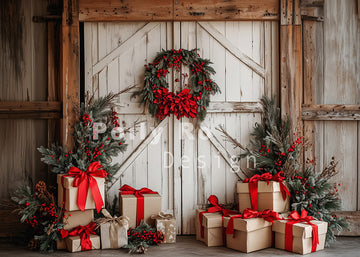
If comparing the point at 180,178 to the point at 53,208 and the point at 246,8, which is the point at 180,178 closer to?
the point at 53,208

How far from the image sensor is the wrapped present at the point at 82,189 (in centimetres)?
380

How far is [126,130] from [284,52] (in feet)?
7.11

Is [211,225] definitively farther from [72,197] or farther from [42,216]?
[42,216]

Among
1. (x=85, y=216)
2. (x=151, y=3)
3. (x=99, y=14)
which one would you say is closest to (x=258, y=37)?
(x=151, y=3)

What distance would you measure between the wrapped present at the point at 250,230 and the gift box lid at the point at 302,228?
0.07 m

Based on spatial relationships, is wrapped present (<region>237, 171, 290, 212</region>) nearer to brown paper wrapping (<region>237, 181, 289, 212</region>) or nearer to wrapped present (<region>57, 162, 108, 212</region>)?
brown paper wrapping (<region>237, 181, 289, 212</region>)

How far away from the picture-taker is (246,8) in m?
4.54

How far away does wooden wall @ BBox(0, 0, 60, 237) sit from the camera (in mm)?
4652

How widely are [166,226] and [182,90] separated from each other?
1.62 meters

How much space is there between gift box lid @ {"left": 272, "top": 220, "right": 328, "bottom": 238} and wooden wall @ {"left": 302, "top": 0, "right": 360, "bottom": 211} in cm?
104

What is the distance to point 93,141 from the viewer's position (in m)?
4.36

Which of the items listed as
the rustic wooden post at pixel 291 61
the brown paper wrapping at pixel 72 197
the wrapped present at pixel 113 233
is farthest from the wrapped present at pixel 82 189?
the rustic wooden post at pixel 291 61

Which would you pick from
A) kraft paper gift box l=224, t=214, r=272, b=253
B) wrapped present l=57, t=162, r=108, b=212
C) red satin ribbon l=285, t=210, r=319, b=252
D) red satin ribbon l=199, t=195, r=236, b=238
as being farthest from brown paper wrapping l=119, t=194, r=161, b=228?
red satin ribbon l=285, t=210, r=319, b=252

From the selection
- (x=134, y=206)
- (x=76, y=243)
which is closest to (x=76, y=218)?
(x=76, y=243)
